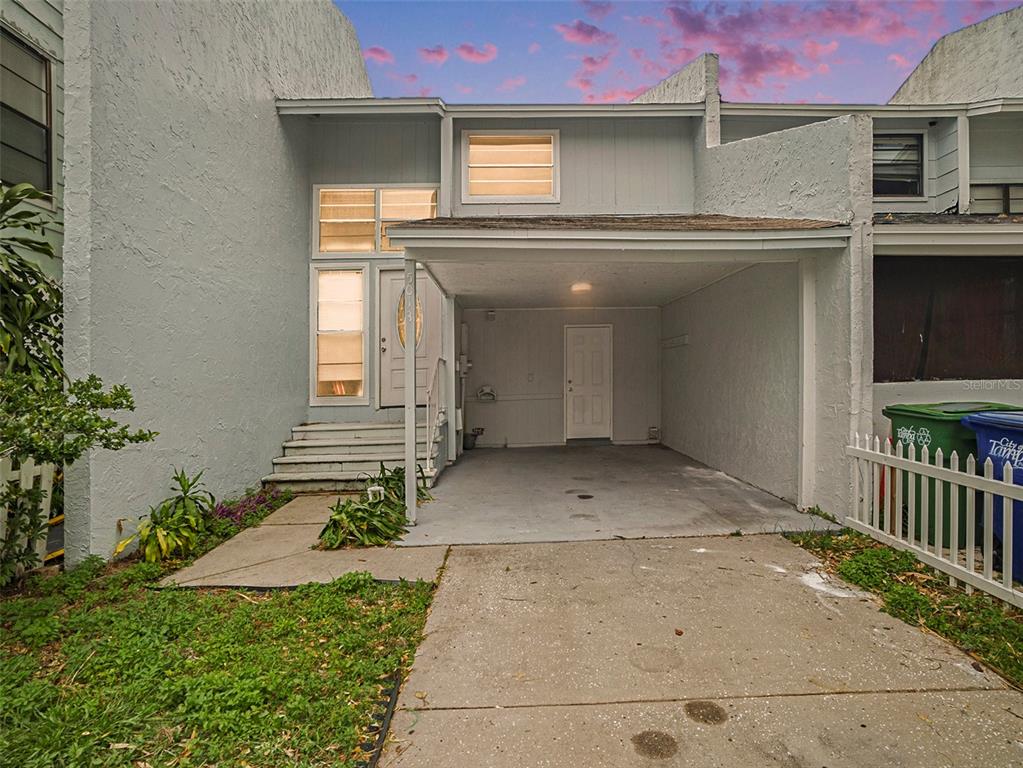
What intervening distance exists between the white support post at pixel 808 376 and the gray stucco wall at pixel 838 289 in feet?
0.09

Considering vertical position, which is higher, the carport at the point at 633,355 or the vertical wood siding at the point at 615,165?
the vertical wood siding at the point at 615,165

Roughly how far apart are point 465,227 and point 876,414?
14.9 feet

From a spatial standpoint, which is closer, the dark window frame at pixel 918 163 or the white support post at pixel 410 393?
the white support post at pixel 410 393

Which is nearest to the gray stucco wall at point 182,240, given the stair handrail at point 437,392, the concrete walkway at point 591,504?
the stair handrail at point 437,392

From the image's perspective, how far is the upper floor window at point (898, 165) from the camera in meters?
7.49

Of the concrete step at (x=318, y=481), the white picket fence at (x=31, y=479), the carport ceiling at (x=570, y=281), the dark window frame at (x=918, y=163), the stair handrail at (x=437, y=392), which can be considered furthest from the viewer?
the dark window frame at (x=918, y=163)

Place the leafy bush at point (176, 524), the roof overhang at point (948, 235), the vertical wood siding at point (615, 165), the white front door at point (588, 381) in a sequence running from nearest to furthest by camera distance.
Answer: the leafy bush at point (176, 524)
the roof overhang at point (948, 235)
the vertical wood siding at point (615, 165)
the white front door at point (588, 381)

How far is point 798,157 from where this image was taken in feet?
16.7

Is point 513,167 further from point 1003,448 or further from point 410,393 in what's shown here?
point 1003,448

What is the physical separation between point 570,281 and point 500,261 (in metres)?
1.84

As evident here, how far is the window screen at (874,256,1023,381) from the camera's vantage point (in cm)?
480

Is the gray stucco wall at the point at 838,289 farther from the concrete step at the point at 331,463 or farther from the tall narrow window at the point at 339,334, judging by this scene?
the tall narrow window at the point at 339,334

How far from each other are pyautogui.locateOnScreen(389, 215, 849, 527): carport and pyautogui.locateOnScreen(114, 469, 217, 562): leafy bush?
6.31 ft

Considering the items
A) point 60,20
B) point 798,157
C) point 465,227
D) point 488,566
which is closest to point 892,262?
point 798,157
